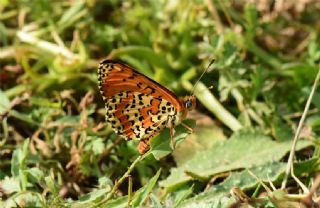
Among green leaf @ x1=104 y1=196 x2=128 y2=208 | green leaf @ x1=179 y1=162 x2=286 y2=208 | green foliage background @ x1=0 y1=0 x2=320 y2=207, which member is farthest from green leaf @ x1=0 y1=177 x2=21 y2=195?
green leaf @ x1=179 y1=162 x2=286 y2=208

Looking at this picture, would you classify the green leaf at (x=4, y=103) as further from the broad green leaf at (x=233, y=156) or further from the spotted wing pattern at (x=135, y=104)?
the broad green leaf at (x=233, y=156)

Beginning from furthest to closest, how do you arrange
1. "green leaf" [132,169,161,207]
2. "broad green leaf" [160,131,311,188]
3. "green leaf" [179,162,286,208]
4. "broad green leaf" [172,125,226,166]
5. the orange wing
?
"broad green leaf" [172,125,226,166] → "broad green leaf" [160,131,311,188] → "green leaf" [179,162,286,208] → the orange wing → "green leaf" [132,169,161,207]

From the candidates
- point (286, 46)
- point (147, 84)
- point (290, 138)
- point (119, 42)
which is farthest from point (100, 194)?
point (286, 46)

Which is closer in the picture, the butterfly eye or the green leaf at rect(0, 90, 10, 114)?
the butterfly eye

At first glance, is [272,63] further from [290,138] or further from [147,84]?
[147,84]

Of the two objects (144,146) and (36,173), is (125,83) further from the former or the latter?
(36,173)

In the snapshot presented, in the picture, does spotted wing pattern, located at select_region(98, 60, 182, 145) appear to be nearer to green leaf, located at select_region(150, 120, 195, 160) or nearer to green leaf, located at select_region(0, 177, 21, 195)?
green leaf, located at select_region(150, 120, 195, 160)

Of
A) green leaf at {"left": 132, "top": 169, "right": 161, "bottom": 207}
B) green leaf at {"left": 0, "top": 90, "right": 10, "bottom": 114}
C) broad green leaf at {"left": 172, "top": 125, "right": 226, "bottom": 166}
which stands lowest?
broad green leaf at {"left": 172, "top": 125, "right": 226, "bottom": 166}

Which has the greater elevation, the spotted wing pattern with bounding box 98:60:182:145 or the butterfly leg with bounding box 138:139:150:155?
the spotted wing pattern with bounding box 98:60:182:145
